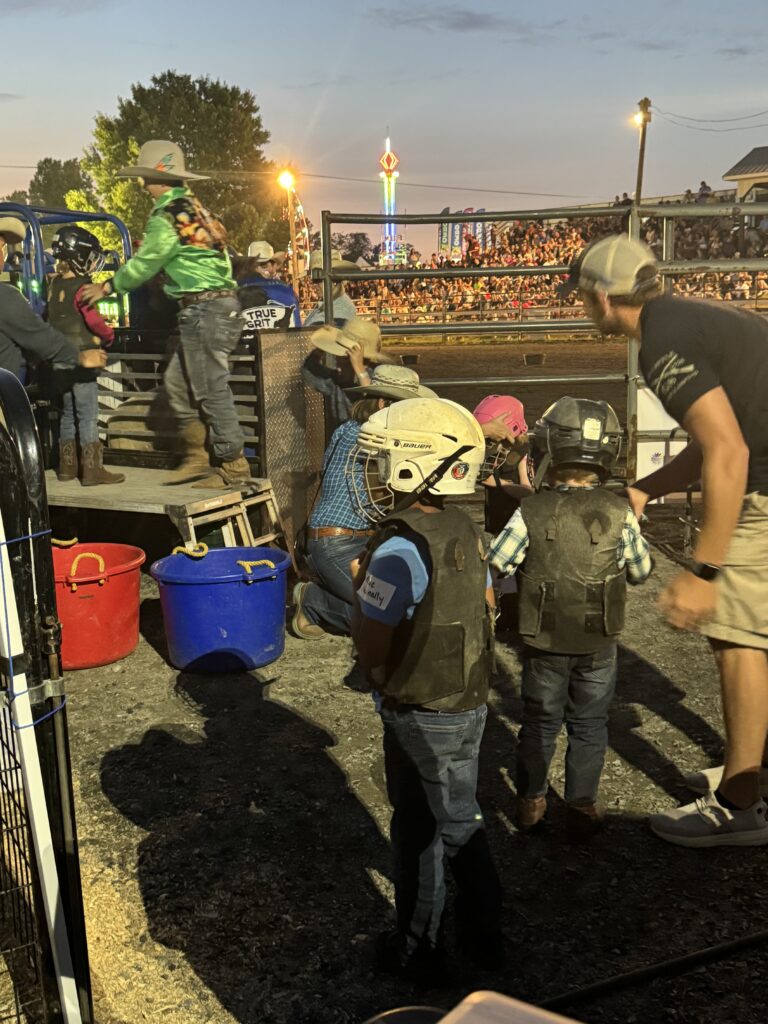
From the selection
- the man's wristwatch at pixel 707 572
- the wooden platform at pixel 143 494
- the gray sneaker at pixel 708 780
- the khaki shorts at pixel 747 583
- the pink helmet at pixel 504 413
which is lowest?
the gray sneaker at pixel 708 780

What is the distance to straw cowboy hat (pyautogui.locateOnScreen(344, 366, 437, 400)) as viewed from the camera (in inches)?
208

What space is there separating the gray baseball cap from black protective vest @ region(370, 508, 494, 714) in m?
1.07

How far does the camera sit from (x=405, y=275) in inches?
287

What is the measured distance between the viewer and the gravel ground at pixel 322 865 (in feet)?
9.79

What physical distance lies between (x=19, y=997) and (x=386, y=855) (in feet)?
4.28

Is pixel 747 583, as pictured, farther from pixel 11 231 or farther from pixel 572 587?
pixel 11 231

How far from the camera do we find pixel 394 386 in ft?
18.1

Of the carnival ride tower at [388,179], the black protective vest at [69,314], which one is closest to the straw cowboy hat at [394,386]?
the black protective vest at [69,314]

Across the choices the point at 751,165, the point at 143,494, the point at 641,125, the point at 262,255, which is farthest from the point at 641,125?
the point at 143,494

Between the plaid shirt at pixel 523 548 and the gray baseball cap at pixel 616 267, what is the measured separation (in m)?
0.78

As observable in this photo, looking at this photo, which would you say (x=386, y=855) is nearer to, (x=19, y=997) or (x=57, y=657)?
(x=19, y=997)

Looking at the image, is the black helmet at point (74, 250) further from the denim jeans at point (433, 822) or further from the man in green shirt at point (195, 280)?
the denim jeans at point (433, 822)

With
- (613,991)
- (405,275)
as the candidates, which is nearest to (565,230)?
(405,275)

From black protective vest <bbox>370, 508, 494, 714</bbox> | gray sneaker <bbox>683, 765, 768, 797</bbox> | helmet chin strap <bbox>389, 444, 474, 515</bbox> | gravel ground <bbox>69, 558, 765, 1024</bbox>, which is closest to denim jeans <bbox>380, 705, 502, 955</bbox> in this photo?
black protective vest <bbox>370, 508, 494, 714</bbox>
